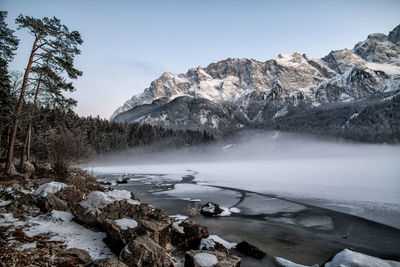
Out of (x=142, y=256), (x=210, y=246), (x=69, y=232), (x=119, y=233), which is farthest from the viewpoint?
(x=210, y=246)

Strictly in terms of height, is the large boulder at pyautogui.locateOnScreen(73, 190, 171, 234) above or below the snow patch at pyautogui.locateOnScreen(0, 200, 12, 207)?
below

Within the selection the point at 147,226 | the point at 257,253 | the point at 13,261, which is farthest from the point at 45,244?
the point at 257,253

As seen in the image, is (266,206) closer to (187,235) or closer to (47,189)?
(187,235)

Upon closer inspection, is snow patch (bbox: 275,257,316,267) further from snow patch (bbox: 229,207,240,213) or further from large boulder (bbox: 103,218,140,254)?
snow patch (bbox: 229,207,240,213)

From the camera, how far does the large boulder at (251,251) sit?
26.7 ft

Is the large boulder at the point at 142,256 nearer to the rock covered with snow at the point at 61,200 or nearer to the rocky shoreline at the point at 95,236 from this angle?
the rocky shoreline at the point at 95,236

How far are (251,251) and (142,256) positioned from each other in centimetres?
472

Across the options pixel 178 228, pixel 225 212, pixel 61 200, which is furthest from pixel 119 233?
pixel 225 212

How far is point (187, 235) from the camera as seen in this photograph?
8.83 meters

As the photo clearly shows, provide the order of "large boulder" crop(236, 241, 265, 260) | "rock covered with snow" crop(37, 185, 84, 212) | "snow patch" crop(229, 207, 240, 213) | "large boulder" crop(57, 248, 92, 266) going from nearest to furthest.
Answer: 1. "large boulder" crop(57, 248, 92, 266)
2. "rock covered with snow" crop(37, 185, 84, 212)
3. "large boulder" crop(236, 241, 265, 260)
4. "snow patch" crop(229, 207, 240, 213)

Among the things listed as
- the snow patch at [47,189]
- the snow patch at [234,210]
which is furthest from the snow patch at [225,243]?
the snow patch at [47,189]

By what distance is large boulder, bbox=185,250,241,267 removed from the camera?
584 cm

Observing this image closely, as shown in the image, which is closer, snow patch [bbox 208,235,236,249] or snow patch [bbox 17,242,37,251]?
snow patch [bbox 17,242,37,251]

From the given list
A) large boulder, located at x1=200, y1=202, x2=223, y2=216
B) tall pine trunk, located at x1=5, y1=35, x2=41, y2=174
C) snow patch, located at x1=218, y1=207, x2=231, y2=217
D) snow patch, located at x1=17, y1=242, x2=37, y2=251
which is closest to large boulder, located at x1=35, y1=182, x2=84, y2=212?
snow patch, located at x1=17, y1=242, x2=37, y2=251
